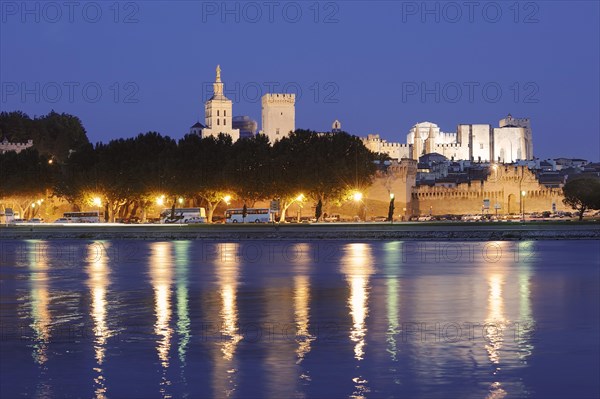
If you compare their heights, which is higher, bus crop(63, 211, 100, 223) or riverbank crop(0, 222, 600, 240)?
bus crop(63, 211, 100, 223)

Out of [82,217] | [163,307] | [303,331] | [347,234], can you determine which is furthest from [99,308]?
[82,217]

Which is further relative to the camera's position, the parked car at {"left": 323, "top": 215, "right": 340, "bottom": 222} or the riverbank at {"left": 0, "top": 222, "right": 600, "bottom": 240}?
the parked car at {"left": 323, "top": 215, "right": 340, "bottom": 222}

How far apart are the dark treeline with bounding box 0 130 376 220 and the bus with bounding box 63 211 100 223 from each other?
6.75ft

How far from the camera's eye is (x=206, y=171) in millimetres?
98625

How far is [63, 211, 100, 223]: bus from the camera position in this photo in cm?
10756

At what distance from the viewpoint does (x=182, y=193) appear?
97375 millimetres

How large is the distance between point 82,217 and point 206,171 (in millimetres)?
17871

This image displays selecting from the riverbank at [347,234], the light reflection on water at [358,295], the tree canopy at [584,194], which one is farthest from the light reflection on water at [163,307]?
the tree canopy at [584,194]

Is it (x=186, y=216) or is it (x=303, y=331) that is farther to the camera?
(x=186, y=216)

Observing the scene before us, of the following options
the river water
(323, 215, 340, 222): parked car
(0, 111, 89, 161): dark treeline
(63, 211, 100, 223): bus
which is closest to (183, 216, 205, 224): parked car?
(63, 211, 100, 223): bus

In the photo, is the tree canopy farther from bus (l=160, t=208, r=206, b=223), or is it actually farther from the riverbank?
bus (l=160, t=208, r=206, b=223)

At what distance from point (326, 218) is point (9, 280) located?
253 feet

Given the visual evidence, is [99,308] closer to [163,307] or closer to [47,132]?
[163,307]

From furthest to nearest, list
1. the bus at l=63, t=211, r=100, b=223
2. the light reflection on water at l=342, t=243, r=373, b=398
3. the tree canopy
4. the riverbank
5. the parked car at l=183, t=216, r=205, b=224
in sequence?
the bus at l=63, t=211, r=100, b=223, the parked car at l=183, t=216, r=205, b=224, the tree canopy, the riverbank, the light reflection on water at l=342, t=243, r=373, b=398
